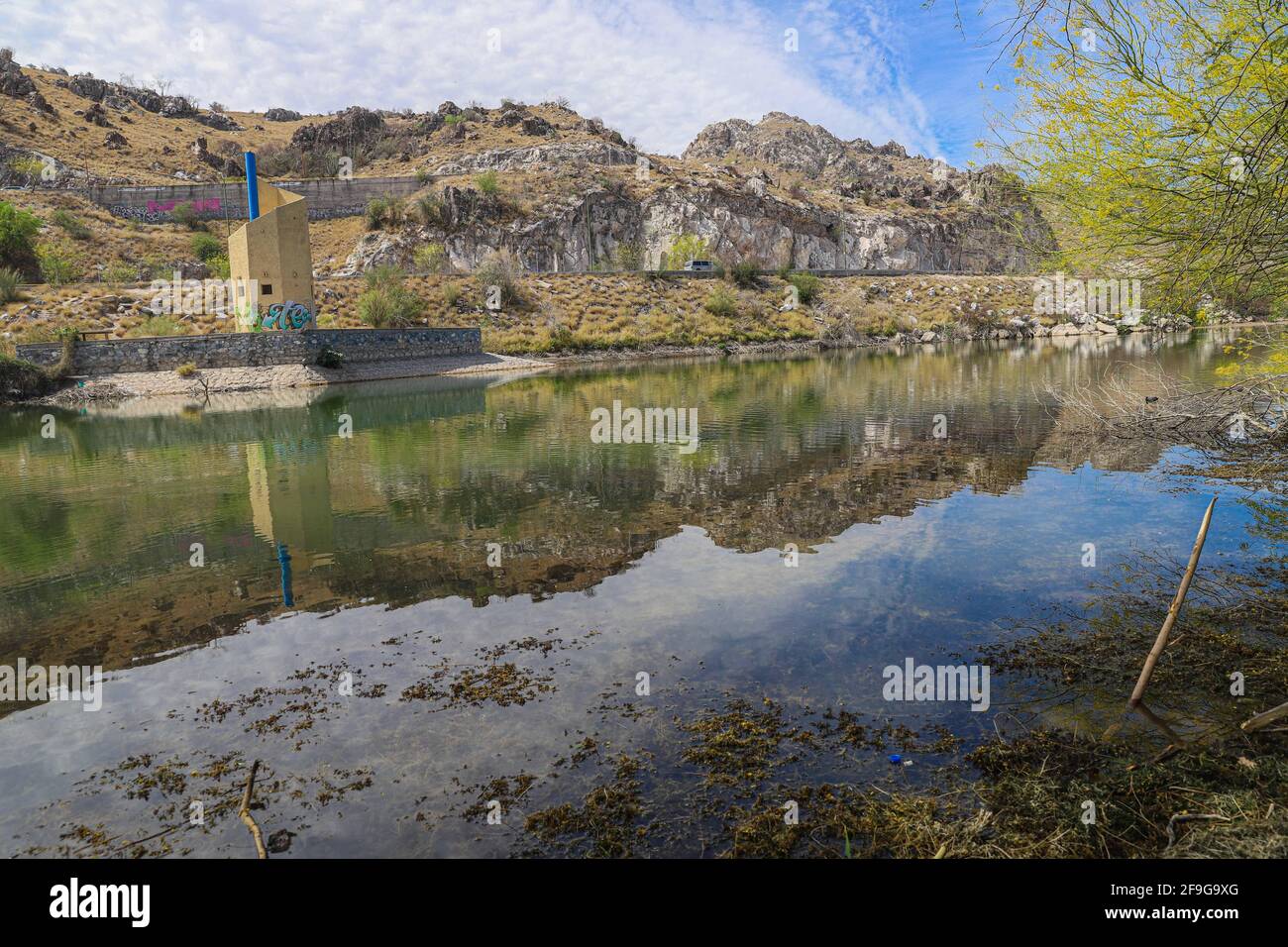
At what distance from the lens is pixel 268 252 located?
123 ft

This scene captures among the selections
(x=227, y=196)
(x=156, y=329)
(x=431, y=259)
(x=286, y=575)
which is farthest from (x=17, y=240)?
(x=286, y=575)

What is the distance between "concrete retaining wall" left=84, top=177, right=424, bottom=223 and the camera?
6800 centimetres

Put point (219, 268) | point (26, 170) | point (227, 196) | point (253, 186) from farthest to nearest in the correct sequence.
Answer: point (227, 196), point (26, 170), point (219, 268), point (253, 186)

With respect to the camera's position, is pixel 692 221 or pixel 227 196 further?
pixel 692 221

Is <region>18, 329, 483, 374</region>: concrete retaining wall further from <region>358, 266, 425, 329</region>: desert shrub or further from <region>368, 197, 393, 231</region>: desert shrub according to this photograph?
<region>368, 197, 393, 231</region>: desert shrub

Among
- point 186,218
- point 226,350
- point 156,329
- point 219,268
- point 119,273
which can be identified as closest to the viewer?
point 226,350

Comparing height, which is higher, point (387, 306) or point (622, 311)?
point (622, 311)

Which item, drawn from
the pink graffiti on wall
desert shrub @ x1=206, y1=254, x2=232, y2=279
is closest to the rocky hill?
the pink graffiti on wall

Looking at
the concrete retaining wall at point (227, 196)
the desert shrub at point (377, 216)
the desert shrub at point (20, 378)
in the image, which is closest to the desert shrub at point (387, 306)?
the desert shrub at point (20, 378)

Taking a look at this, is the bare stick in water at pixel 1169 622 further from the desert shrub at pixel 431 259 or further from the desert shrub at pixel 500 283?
the desert shrub at pixel 431 259

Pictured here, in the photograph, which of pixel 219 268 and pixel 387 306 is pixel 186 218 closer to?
pixel 219 268

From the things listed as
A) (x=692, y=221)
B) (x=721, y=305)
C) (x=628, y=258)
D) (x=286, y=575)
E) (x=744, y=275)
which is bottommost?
(x=286, y=575)

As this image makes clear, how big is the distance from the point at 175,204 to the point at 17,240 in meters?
23.1
